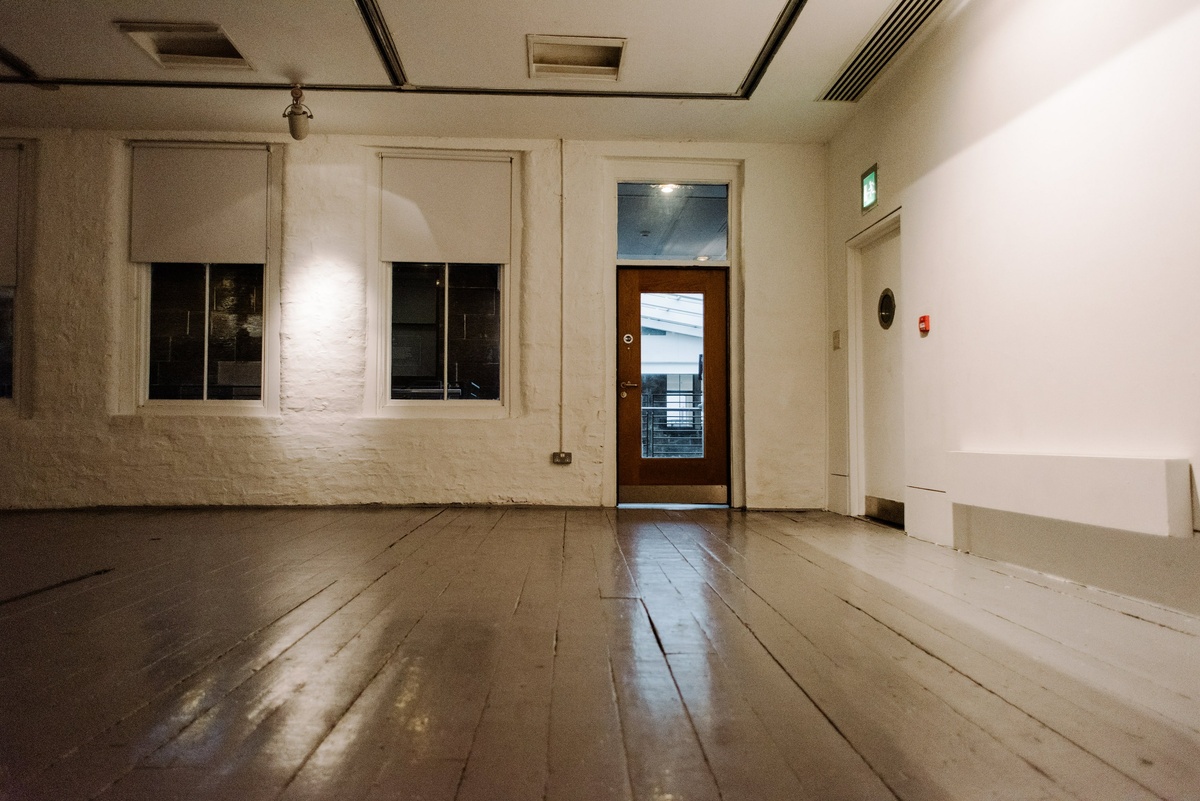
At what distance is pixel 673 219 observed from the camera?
7.16 meters

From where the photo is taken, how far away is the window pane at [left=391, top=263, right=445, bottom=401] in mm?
5684

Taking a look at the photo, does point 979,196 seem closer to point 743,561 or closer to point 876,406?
point 876,406

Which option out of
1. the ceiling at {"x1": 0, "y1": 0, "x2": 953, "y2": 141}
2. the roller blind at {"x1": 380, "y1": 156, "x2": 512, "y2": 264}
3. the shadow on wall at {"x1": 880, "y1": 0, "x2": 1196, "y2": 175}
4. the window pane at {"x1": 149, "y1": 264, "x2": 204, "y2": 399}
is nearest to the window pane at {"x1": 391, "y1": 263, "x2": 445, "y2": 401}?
the roller blind at {"x1": 380, "y1": 156, "x2": 512, "y2": 264}

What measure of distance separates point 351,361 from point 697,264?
9.21ft

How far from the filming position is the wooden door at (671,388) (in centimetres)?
577

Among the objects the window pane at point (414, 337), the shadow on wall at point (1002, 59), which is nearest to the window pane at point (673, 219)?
the window pane at point (414, 337)

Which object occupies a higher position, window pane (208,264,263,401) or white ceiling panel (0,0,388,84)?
white ceiling panel (0,0,388,84)

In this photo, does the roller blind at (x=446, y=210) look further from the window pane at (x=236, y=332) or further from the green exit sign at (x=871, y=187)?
the green exit sign at (x=871, y=187)

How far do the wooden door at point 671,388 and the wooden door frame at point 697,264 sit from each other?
0.09 metres

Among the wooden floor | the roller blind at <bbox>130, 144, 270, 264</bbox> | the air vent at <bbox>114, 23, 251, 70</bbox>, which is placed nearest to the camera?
the wooden floor

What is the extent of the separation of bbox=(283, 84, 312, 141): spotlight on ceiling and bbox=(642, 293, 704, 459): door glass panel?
2.72m

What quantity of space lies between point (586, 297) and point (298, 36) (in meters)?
2.54

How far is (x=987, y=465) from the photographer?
328 cm

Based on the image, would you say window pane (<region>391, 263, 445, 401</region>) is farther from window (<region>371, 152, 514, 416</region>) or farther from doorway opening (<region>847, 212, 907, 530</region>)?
doorway opening (<region>847, 212, 907, 530</region>)
